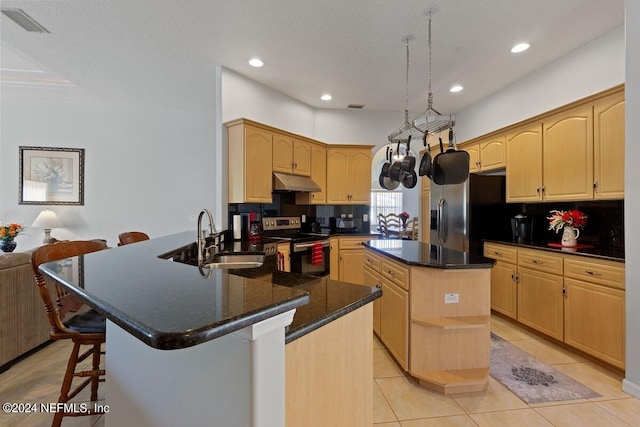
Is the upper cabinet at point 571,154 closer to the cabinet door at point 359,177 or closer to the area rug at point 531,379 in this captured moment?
the area rug at point 531,379

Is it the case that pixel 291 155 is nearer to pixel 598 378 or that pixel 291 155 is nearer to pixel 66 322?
pixel 66 322

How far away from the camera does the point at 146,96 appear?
15.3ft

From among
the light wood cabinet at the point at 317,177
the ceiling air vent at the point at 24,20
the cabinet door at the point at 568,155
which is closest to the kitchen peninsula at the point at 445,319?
the cabinet door at the point at 568,155

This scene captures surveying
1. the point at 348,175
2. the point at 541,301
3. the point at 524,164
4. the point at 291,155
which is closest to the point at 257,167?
the point at 291,155

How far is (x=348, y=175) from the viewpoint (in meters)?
4.99

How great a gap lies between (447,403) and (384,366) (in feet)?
1.91

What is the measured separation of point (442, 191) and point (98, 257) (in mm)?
3996

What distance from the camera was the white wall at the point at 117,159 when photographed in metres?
4.84

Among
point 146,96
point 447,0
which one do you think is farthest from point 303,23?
point 146,96

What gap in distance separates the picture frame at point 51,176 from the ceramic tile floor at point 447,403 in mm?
3239

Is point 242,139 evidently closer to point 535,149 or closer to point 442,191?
point 442,191

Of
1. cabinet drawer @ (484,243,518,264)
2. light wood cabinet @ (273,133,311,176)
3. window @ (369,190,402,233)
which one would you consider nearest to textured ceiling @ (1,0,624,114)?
light wood cabinet @ (273,133,311,176)

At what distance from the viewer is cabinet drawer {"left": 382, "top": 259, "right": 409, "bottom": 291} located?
2.31m

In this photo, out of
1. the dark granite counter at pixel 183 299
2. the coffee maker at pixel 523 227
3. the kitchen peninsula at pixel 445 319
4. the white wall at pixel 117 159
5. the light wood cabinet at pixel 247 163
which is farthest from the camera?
the white wall at pixel 117 159
